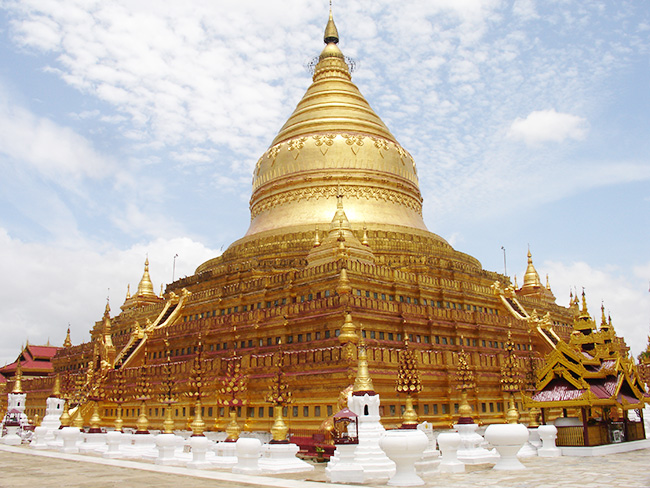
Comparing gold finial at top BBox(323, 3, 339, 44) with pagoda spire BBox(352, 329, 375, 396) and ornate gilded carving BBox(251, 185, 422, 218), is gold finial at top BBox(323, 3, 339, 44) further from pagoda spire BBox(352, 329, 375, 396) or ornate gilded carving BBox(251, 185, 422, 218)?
pagoda spire BBox(352, 329, 375, 396)

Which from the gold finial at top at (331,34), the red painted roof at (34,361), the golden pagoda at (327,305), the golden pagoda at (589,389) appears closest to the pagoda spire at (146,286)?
the golden pagoda at (327,305)

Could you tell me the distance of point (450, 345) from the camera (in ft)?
114

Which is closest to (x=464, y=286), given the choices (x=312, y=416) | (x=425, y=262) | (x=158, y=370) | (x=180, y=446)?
(x=425, y=262)

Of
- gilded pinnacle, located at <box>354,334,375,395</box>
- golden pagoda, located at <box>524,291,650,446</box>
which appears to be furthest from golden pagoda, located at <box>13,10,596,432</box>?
golden pagoda, located at <box>524,291,650,446</box>

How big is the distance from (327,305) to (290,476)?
13111 millimetres

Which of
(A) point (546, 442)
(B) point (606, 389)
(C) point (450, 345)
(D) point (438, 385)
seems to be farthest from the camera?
(C) point (450, 345)

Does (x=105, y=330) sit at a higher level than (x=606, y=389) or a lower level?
higher

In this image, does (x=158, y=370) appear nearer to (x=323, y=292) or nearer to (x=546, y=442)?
(x=323, y=292)

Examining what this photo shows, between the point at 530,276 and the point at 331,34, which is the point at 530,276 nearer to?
the point at 530,276

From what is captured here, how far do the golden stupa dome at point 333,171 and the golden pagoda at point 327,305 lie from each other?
0.11 m

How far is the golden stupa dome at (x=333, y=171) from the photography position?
152 feet

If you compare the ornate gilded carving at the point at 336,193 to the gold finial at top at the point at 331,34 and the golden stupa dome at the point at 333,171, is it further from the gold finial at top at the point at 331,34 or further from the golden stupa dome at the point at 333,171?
the gold finial at top at the point at 331,34

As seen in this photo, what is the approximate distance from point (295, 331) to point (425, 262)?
1123 cm

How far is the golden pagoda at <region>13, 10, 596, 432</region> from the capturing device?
100 ft
